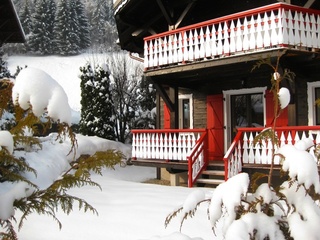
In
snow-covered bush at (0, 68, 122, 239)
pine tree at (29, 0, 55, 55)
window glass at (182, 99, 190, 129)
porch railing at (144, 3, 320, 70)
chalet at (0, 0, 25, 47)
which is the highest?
pine tree at (29, 0, 55, 55)

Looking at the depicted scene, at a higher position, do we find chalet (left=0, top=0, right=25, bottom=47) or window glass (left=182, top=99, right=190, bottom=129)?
chalet (left=0, top=0, right=25, bottom=47)

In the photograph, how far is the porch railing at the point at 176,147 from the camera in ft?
30.1

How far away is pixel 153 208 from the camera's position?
5.43 meters

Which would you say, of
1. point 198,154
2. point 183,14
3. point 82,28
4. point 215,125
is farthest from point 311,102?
point 82,28

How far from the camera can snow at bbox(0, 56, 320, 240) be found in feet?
5.60

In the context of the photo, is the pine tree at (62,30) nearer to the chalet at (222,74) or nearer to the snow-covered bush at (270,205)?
the chalet at (222,74)

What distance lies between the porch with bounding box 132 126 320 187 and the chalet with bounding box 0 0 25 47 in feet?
24.0

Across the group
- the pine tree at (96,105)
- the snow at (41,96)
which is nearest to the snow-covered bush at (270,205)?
the snow at (41,96)

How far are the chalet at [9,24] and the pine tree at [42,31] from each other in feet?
136

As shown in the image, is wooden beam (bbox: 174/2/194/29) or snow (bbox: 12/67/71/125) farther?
wooden beam (bbox: 174/2/194/29)

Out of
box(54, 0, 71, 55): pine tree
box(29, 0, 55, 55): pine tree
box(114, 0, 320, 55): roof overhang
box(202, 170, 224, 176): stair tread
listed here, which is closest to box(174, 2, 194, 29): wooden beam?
box(114, 0, 320, 55): roof overhang

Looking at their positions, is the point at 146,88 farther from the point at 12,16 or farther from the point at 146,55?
the point at 146,55

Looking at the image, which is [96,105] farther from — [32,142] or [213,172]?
[32,142]

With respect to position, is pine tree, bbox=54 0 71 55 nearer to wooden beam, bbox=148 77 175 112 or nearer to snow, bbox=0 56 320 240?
wooden beam, bbox=148 77 175 112
